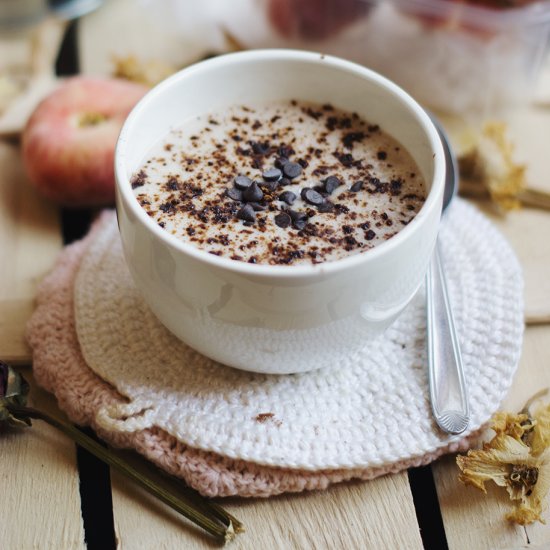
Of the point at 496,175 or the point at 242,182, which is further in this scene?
the point at 496,175

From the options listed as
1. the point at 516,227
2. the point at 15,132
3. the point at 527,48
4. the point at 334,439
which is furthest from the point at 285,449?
the point at 527,48

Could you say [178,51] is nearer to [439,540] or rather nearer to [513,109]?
[513,109]

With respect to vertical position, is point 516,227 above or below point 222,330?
below

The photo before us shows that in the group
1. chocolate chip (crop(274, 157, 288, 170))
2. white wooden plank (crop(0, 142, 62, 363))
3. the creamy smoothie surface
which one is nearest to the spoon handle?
the creamy smoothie surface

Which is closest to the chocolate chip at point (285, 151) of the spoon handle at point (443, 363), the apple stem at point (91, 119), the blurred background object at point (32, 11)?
the spoon handle at point (443, 363)

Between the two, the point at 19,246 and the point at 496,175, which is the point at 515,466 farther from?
the point at 19,246

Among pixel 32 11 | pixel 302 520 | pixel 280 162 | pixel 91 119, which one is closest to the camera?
pixel 302 520

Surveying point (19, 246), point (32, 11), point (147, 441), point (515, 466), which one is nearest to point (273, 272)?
point (147, 441)
